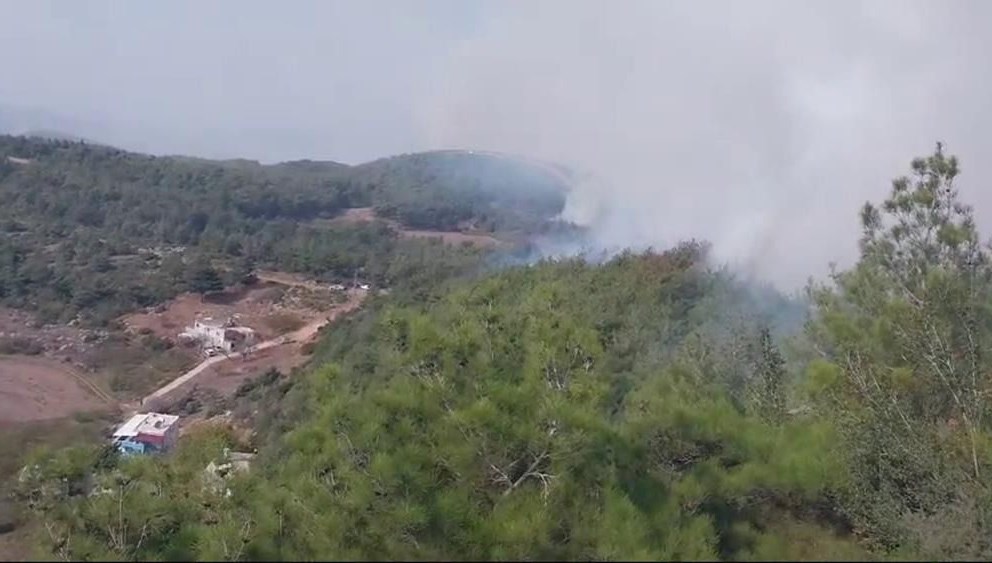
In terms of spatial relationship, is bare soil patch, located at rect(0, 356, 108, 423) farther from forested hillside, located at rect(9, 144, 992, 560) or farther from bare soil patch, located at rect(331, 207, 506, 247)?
bare soil patch, located at rect(331, 207, 506, 247)

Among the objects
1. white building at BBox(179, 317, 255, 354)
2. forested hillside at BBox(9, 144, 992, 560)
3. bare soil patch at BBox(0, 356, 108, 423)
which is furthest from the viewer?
white building at BBox(179, 317, 255, 354)

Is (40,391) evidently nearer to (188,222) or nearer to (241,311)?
(241,311)

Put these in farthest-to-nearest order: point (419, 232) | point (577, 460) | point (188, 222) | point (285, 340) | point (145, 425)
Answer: point (419, 232) < point (188, 222) < point (285, 340) < point (145, 425) < point (577, 460)

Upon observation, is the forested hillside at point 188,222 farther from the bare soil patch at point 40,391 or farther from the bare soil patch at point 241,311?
the bare soil patch at point 40,391

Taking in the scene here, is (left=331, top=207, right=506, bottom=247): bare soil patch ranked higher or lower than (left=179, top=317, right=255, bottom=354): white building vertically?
higher

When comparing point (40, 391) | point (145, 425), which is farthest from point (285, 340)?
point (145, 425)

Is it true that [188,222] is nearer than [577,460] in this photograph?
No

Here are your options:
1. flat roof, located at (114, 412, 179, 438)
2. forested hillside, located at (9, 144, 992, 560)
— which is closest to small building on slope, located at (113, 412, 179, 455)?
flat roof, located at (114, 412, 179, 438)
